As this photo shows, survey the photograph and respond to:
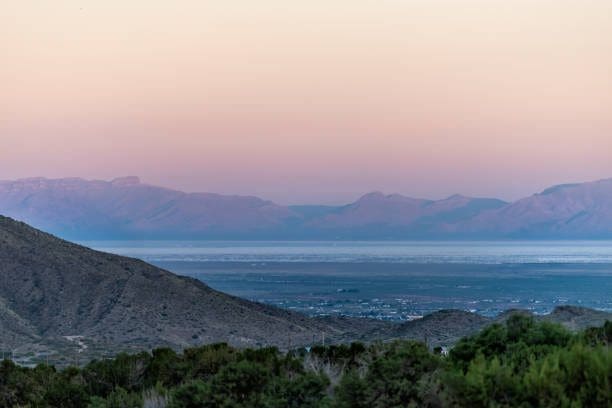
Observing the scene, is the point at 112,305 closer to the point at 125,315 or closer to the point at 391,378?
the point at 125,315

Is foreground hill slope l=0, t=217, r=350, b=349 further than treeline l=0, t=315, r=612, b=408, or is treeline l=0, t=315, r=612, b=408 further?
foreground hill slope l=0, t=217, r=350, b=349

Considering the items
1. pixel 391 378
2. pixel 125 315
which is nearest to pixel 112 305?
pixel 125 315

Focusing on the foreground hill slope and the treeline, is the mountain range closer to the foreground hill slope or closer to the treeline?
the foreground hill slope

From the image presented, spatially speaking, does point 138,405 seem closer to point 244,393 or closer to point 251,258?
point 244,393

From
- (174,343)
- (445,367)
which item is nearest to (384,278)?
(174,343)

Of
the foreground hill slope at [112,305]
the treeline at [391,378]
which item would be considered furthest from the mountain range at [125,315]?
the treeline at [391,378]

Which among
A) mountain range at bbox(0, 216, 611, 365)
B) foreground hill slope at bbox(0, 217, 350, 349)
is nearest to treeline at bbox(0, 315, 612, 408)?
mountain range at bbox(0, 216, 611, 365)
